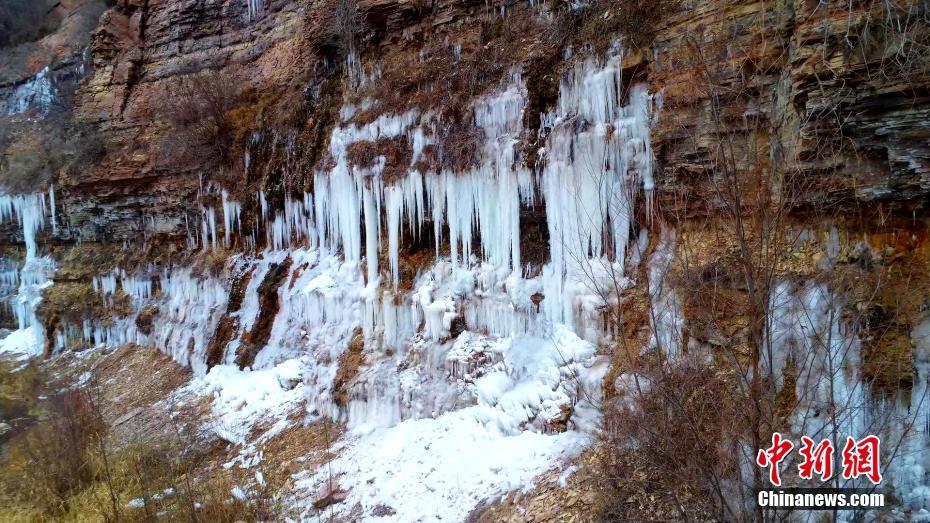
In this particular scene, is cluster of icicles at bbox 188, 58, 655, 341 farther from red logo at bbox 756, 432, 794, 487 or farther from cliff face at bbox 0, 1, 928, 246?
red logo at bbox 756, 432, 794, 487

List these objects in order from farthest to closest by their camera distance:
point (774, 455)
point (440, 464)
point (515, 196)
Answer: point (515, 196) → point (440, 464) → point (774, 455)

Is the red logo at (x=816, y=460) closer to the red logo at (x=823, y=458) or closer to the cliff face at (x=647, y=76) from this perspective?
the red logo at (x=823, y=458)

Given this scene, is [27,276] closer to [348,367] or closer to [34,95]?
[34,95]

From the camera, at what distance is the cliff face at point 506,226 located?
416cm

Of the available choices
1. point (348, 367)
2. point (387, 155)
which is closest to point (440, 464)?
point (348, 367)

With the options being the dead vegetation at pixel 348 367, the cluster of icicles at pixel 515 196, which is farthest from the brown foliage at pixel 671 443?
the dead vegetation at pixel 348 367

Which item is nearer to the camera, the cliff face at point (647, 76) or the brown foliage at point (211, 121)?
the cliff face at point (647, 76)

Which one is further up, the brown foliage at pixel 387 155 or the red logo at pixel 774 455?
the brown foliage at pixel 387 155

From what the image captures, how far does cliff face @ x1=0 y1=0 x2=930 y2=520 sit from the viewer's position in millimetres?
4160

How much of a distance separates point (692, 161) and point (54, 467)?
30.8 ft

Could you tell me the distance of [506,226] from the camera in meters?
7.57

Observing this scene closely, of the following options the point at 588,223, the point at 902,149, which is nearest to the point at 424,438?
the point at 588,223

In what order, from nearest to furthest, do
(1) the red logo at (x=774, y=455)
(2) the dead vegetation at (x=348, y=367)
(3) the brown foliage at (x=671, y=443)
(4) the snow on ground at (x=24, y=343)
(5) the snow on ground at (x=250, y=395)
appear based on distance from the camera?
(1) the red logo at (x=774, y=455), (3) the brown foliage at (x=671, y=443), (2) the dead vegetation at (x=348, y=367), (5) the snow on ground at (x=250, y=395), (4) the snow on ground at (x=24, y=343)

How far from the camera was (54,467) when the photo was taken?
7.09 metres
